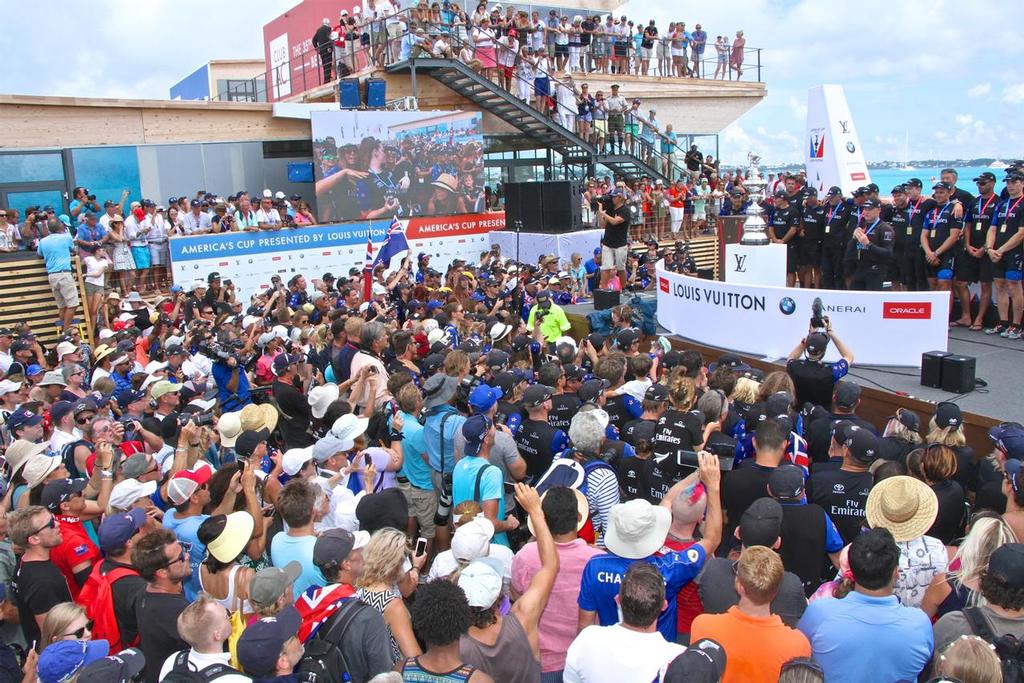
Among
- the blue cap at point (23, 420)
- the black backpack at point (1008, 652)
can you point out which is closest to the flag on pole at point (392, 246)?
the blue cap at point (23, 420)

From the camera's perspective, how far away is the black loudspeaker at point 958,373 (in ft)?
26.0

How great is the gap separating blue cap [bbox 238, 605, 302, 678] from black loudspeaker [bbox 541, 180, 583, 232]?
1719 cm

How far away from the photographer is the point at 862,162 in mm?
16531

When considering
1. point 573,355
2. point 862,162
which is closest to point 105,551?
point 573,355

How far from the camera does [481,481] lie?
193 inches

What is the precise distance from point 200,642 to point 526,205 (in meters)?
18.2

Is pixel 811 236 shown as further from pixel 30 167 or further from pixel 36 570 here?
pixel 30 167

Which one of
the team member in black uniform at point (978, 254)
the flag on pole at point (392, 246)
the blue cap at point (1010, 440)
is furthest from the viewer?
the flag on pole at point (392, 246)

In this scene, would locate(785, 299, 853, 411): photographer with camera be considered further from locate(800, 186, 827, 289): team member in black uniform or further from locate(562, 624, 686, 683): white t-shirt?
locate(800, 186, 827, 289): team member in black uniform

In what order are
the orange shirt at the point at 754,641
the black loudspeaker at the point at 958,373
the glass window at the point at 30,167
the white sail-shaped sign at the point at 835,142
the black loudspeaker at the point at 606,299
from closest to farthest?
the orange shirt at the point at 754,641
the black loudspeaker at the point at 958,373
the black loudspeaker at the point at 606,299
the white sail-shaped sign at the point at 835,142
the glass window at the point at 30,167

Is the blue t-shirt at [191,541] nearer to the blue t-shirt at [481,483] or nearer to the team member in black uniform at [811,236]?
the blue t-shirt at [481,483]

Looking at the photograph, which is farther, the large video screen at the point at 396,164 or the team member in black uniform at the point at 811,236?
the large video screen at the point at 396,164

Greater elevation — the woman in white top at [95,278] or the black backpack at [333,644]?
the woman in white top at [95,278]

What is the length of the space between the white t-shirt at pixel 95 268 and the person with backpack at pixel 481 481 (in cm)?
1209
